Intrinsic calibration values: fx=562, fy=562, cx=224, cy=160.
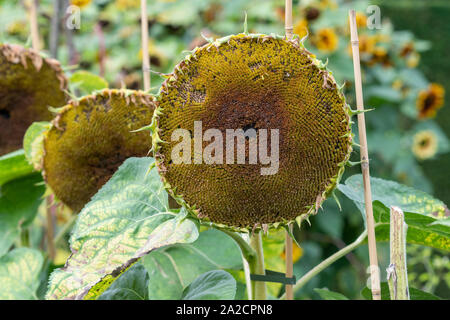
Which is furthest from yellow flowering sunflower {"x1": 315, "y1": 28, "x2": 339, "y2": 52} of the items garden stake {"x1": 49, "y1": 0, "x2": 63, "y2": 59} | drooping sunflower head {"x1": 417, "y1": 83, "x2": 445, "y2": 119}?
garden stake {"x1": 49, "y1": 0, "x2": 63, "y2": 59}

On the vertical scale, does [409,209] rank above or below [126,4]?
below

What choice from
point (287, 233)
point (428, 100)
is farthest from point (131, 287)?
point (428, 100)

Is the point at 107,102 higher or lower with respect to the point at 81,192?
higher

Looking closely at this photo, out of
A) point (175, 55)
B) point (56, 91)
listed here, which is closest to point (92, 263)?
point (56, 91)

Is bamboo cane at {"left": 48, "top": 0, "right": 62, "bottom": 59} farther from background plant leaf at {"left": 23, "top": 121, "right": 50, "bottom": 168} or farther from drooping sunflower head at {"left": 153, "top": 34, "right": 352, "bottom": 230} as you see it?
drooping sunflower head at {"left": 153, "top": 34, "right": 352, "bottom": 230}

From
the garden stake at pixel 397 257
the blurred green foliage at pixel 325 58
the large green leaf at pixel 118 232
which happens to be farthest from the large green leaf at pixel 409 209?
the blurred green foliage at pixel 325 58

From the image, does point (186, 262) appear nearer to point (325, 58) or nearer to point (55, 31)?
point (55, 31)

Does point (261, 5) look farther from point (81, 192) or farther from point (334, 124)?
point (334, 124)
